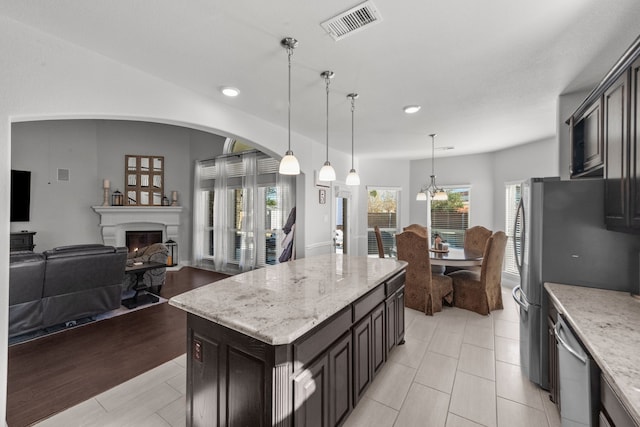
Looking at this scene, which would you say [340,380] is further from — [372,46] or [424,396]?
[372,46]

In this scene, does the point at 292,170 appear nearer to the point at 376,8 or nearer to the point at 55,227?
the point at 376,8

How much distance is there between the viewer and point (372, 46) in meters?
2.05

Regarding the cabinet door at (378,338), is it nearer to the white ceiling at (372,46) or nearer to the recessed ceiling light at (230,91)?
the white ceiling at (372,46)

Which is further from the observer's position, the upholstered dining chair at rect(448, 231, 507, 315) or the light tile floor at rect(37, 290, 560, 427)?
the upholstered dining chair at rect(448, 231, 507, 315)

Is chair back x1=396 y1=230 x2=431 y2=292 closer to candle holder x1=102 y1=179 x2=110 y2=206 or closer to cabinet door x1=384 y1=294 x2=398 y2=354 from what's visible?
cabinet door x1=384 y1=294 x2=398 y2=354

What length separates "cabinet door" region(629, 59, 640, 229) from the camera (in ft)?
4.91

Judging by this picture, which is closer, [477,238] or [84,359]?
[84,359]

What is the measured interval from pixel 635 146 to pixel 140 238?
25.7ft

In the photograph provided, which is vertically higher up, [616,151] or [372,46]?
[372,46]

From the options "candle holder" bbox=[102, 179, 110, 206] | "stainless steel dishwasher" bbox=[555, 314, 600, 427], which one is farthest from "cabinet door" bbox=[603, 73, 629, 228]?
"candle holder" bbox=[102, 179, 110, 206]

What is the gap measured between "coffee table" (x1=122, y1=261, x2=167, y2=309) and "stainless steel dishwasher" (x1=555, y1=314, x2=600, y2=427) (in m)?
4.72

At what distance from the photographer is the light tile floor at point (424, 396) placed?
6.24 feet

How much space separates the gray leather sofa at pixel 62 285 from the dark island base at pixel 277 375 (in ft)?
8.40

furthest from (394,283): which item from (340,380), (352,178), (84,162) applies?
(84,162)
